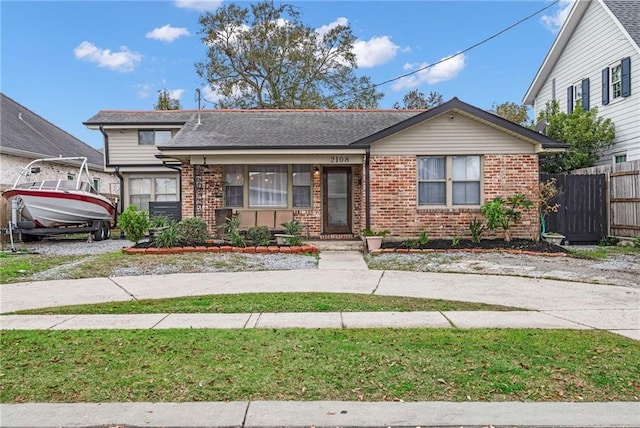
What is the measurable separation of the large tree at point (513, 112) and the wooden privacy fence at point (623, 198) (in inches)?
796

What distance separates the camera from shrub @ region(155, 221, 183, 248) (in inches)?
453

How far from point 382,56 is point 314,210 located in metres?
17.9

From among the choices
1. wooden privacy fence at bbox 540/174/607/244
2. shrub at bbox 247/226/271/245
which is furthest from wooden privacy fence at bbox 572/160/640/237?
shrub at bbox 247/226/271/245

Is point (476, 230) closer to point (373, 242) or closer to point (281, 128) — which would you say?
point (373, 242)

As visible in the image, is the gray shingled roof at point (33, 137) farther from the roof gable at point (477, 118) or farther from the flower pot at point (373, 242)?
the roof gable at point (477, 118)

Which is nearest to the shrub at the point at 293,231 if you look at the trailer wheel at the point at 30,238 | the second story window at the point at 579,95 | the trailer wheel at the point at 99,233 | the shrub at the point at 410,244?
the shrub at the point at 410,244

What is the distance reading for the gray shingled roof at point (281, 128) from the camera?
41.9ft

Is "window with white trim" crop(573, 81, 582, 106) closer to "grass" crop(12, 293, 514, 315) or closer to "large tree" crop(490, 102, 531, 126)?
"large tree" crop(490, 102, 531, 126)

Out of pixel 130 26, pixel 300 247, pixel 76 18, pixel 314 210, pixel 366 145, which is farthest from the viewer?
pixel 130 26

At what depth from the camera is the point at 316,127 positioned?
1443 centimetres

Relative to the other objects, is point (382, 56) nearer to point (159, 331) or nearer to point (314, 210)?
point (314, 210)

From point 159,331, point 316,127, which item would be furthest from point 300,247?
point 159,331

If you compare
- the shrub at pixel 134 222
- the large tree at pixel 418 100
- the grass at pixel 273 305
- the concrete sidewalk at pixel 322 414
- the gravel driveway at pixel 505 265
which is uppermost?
the large tree at pixel 418 100

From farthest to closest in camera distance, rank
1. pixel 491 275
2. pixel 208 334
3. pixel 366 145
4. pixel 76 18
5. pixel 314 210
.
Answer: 1. pixel 76 18
2. pixel 314 210
3. pixel 366 145
4. pixel 491 275
5. pixel 208 334
